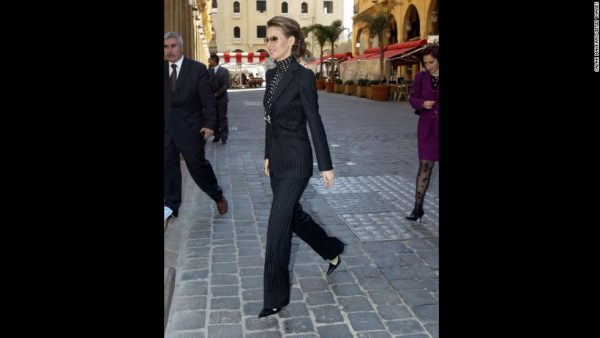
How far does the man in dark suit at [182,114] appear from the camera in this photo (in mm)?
Result: 5637

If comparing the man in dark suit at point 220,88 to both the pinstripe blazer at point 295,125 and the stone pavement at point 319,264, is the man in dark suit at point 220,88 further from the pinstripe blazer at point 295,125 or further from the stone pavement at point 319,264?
the pinstripe blazer at point 295,125

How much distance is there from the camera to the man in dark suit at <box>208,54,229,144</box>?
11727 millimetres

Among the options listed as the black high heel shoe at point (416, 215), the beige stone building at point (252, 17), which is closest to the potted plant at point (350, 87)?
the black high heel shoe at point (416, 215)

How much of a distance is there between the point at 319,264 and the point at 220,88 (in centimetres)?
768

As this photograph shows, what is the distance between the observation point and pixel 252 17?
76.2 m

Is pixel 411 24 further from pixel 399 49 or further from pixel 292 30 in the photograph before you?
pixel 292 30

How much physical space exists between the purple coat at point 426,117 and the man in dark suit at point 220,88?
21.1ft

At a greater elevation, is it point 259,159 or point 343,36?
point 343,36

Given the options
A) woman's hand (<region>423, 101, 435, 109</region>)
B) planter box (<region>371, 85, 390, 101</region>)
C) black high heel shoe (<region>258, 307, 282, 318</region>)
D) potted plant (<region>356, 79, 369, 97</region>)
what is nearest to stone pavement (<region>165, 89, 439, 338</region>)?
black high heel shoe (<region>258, 307, 282, 318</region>)

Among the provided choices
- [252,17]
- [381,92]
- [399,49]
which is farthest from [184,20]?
[252,17]
